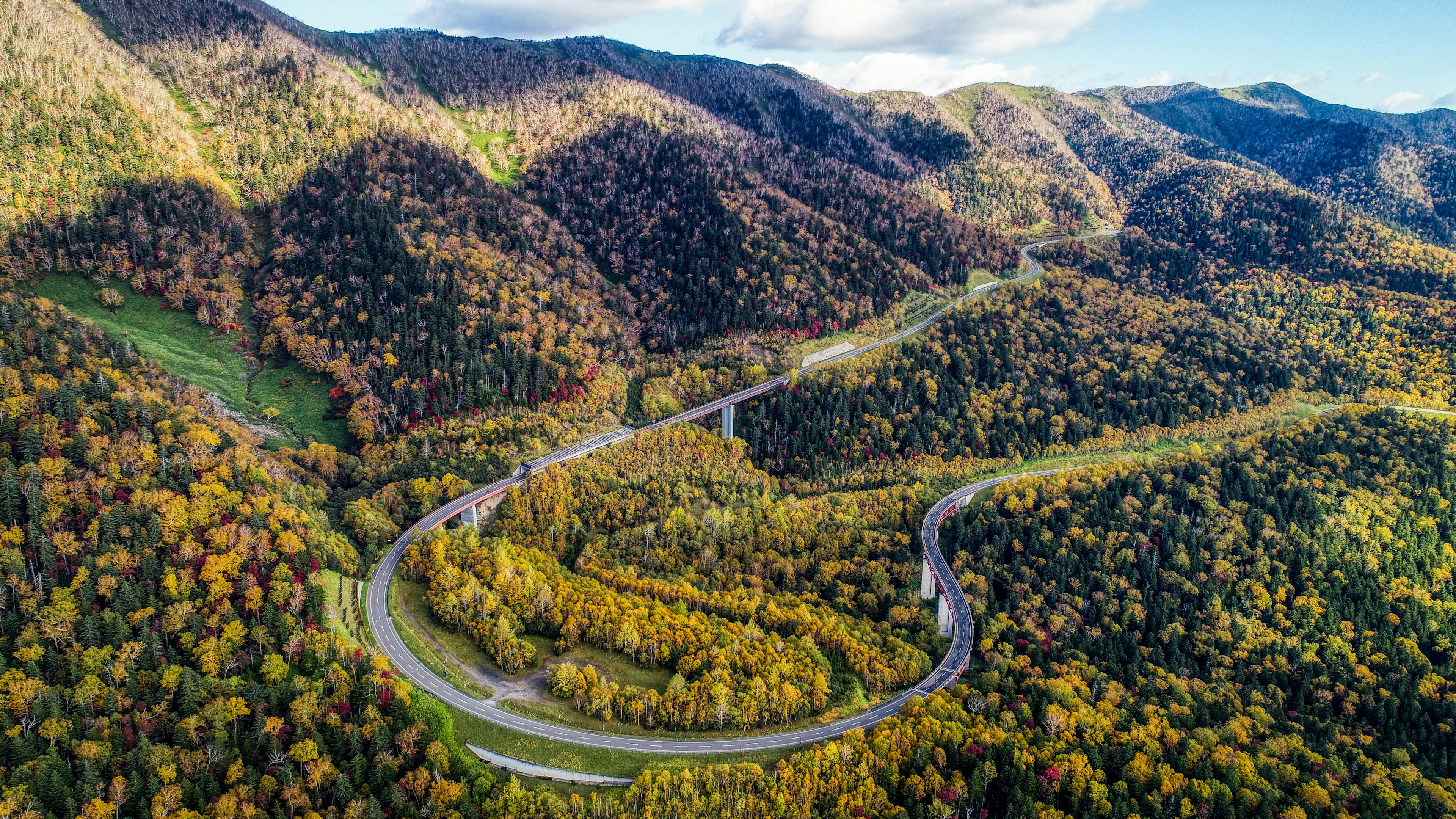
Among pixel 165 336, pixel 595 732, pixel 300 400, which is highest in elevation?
pixel 165 336

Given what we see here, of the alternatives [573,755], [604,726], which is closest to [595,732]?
[604,726]

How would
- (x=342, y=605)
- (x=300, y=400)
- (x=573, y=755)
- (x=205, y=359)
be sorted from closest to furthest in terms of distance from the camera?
(x=573, y=755) < (x=342, y=605) < (x=300, y=400) < (x=205, y=359)

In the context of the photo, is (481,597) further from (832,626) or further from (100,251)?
(100,251)

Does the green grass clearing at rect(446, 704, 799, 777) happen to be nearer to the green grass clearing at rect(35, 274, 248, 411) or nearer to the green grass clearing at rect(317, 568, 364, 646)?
the green grass clearing at rect(317, 568, 364, 646)

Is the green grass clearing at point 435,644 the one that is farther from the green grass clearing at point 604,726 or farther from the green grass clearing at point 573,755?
the green grass clearing at point 604,726

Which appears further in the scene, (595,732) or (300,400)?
(300,400)

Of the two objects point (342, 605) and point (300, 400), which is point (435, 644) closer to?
point (342, 605)

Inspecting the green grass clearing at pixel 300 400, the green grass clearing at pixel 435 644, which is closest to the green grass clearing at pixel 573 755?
the green grass clearing at pixel 435 644
